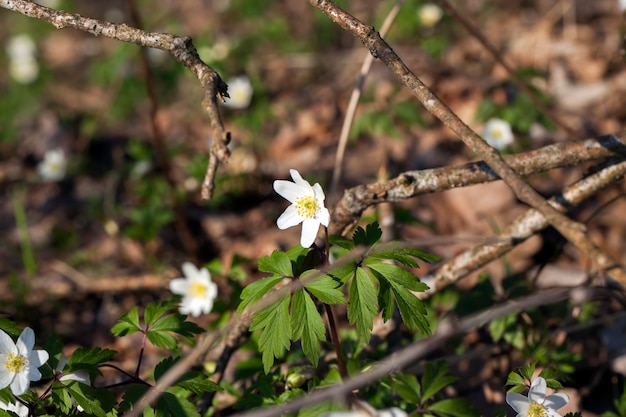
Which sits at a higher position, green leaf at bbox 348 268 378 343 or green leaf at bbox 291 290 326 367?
green leaf at bbox 348 268 378 343

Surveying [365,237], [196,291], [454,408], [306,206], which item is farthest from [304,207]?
[196,291]

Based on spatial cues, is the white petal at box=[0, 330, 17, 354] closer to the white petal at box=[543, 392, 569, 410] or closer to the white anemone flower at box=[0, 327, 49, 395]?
the white anemone flower at box=[0, 327, 49, 395]

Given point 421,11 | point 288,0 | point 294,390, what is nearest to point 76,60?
point 288,0

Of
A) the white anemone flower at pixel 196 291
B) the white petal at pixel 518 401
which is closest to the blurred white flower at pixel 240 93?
the white anemone flower at pixel 196 291

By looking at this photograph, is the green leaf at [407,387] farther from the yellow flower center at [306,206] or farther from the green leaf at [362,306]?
the yellow flower center at [306,206]

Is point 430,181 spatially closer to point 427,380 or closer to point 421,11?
point 427,380

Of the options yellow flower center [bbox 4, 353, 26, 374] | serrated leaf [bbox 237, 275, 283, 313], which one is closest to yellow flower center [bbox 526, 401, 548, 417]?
serrated leaf [bbox 237, 275, 283, 313]
